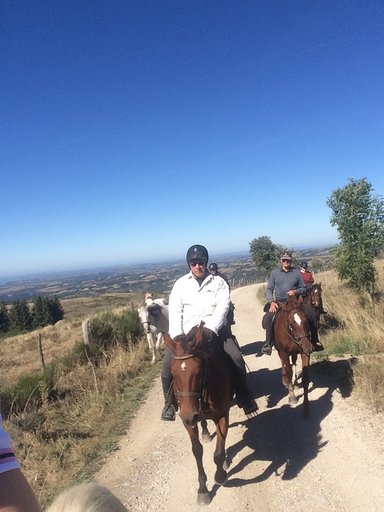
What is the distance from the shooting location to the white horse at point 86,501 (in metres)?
1.28

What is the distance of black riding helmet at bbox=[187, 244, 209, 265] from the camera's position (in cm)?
546

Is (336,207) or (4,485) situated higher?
(336,207)

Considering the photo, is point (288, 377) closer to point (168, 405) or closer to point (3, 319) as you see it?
point (168, 405)

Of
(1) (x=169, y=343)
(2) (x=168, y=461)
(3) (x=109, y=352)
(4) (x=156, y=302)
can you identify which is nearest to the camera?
(1) (x=169, y=343)

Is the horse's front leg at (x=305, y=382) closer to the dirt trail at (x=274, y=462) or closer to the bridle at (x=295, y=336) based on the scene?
the dirt trail at (x=274, y=462)

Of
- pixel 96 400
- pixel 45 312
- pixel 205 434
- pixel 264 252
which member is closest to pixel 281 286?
pixel 205 434

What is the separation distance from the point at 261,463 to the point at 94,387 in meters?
4.86

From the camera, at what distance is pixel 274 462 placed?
210 inches

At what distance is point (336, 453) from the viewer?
17.5 ft

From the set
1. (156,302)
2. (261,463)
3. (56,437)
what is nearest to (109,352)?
(156,302)

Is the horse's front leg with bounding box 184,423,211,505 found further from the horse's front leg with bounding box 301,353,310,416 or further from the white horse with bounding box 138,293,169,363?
the white horse with bounding box 138,293,169,363

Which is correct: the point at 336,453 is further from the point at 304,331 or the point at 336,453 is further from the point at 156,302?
the point at 156,302

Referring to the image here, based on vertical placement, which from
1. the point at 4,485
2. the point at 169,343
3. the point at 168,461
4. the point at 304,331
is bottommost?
the point at 168,461

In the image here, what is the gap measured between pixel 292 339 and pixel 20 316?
5163 cm
